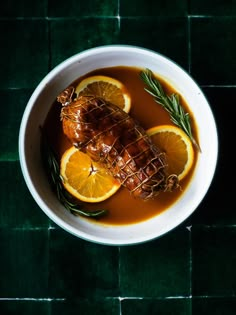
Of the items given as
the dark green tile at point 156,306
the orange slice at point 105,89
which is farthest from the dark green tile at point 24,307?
the orange slice at point 105,89

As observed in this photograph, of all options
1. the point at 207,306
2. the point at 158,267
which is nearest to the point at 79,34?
the point at 158,267

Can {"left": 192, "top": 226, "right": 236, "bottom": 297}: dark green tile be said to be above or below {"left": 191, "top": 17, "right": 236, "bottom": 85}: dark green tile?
below

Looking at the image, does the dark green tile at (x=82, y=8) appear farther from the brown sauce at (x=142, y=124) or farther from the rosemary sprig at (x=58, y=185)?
the rosemary sprig at (x=58, y=185)

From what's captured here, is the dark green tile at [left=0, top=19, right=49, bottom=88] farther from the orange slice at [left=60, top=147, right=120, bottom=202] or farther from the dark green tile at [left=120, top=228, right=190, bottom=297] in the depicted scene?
the dark green tile at [left=120, top=228, right=190, bottom=297]

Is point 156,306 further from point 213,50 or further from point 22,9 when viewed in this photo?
point 22,9

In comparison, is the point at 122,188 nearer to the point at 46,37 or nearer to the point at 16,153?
the point at 16,153

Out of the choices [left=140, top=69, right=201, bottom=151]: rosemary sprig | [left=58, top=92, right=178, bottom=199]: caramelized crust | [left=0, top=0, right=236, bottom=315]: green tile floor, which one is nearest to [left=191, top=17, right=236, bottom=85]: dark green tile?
[left=0, top=0, right=236, bottom=315]: green tile floor
